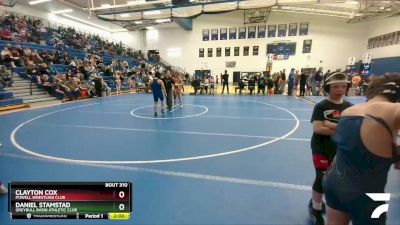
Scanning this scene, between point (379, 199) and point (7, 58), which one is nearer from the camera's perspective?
point (379, 199)

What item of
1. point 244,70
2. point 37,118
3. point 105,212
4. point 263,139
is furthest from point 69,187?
point 244,70

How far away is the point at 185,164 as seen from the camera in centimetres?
436

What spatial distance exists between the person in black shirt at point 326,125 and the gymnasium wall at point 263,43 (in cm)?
3041

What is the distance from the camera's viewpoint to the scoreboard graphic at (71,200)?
99.6 inches

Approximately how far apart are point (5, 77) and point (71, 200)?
14102 millimetres

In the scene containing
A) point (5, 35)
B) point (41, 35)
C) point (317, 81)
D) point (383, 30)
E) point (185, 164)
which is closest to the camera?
point (185, 164)

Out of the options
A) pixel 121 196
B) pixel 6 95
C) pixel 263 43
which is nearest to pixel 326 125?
pixel 121 196

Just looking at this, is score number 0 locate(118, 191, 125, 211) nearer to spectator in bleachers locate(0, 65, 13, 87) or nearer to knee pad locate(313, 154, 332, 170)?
knee pad locate(313, 154, 332, 170)

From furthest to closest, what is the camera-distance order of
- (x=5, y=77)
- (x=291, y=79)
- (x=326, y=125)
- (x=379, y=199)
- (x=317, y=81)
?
(x=291, y=79) < (x=317, y=81) < (x=5, y=77) < (x=326, y=125) < (x=379, y=199)

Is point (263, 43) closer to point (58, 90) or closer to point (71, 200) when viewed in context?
point (58, 90)

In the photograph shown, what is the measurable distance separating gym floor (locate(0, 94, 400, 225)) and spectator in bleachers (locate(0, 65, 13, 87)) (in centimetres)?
605

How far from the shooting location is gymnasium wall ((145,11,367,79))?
2844 centimetres

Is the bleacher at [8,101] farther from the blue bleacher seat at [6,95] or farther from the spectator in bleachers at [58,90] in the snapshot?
the spectator in bleachers at [58,90]

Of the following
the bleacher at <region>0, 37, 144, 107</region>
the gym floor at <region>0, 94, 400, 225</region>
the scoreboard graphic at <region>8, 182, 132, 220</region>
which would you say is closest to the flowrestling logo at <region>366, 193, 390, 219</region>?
the gym floor at <region>0, 94, 400, 225</region>
